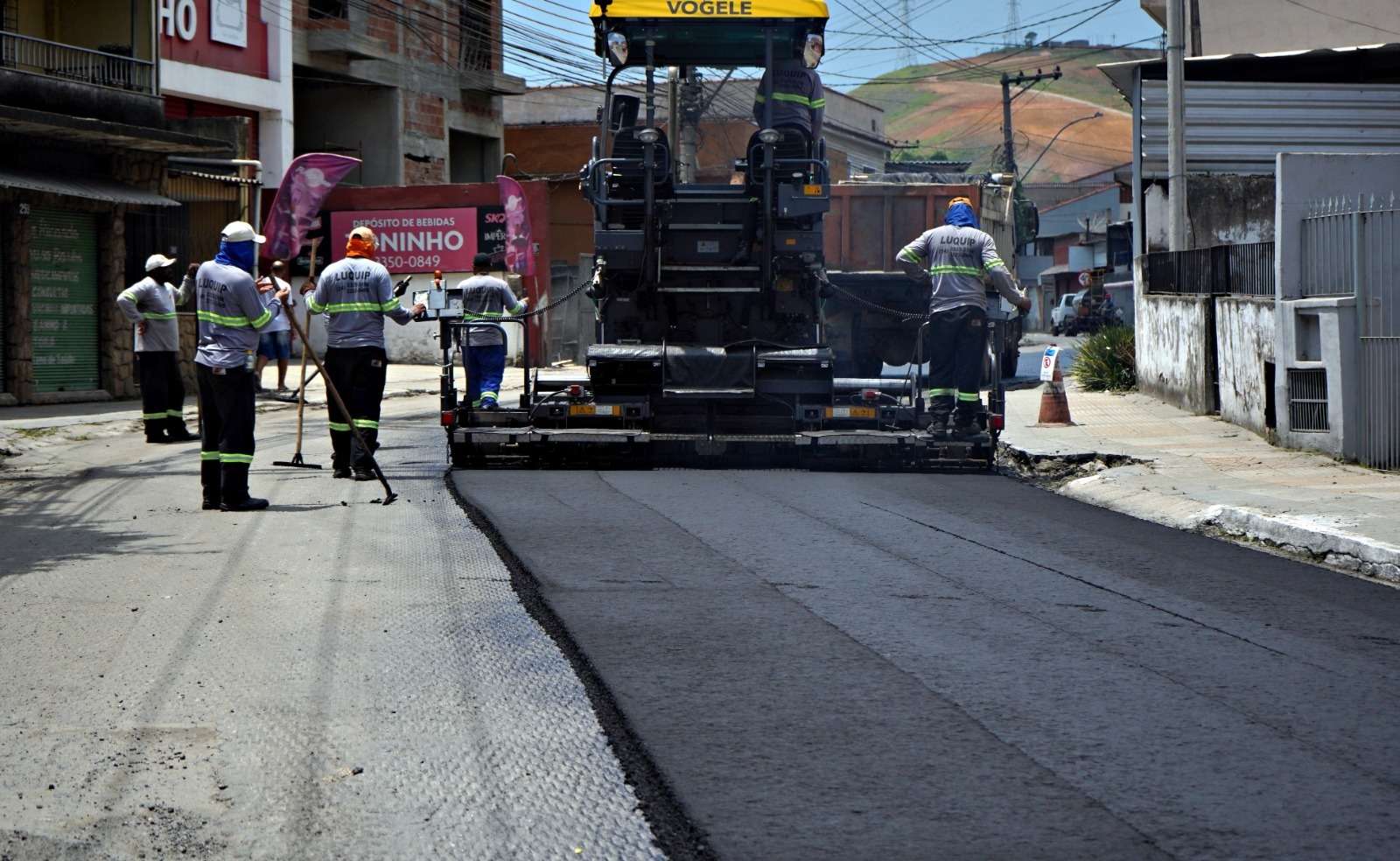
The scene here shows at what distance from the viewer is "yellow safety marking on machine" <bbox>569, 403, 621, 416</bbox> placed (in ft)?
40.3

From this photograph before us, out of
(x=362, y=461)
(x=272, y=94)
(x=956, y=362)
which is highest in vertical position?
(x=272, y=94)

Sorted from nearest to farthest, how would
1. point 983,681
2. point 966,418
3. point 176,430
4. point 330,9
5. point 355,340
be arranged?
point 983,681 → point 355,340 → point 966,418 → point 176,430 → point 330,9

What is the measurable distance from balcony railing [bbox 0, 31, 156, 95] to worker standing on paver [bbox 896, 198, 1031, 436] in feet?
44.3

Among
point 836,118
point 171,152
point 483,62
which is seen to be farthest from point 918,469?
point 836,118

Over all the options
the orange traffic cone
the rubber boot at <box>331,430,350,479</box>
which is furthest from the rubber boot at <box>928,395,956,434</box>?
the rubber boot at <box>331,430,350,479</box>

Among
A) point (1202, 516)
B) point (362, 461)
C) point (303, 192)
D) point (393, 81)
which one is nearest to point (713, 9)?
point (362, 461)

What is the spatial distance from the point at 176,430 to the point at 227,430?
5.75m

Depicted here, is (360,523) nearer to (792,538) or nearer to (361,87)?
(792,538)

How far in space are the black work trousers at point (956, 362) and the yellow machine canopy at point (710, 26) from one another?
244 cm

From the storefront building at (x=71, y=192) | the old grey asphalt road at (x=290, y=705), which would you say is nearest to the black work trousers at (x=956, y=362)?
the old grey asphalt road at (x=290, y=705)

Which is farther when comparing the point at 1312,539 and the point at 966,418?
the point at 966,418

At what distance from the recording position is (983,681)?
18.2ft

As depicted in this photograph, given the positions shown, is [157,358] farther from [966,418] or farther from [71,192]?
[966,418]

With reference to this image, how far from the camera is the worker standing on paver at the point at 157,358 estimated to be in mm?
15484
